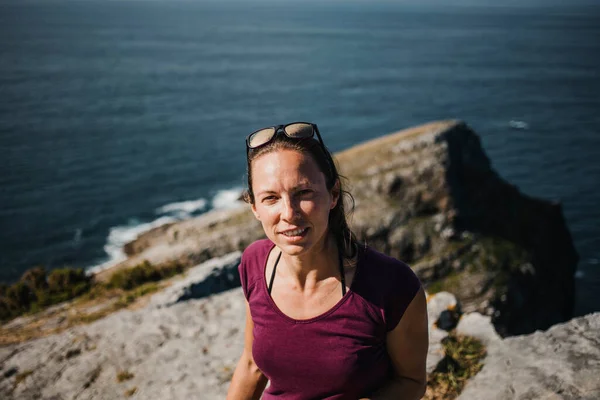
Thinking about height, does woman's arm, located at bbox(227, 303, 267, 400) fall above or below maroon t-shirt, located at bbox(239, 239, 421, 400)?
below

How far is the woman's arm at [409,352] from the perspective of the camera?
11.8ft

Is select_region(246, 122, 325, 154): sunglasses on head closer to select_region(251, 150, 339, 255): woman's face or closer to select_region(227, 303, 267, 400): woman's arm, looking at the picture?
select_region(251, 150, 339, 255): woman's face

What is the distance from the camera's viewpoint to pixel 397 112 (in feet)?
258

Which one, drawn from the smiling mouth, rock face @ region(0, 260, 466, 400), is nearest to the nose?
the smiling mouth

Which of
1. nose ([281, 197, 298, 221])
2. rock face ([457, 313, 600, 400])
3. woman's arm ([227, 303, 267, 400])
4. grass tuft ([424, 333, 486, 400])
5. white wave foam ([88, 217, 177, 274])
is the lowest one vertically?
white wave foam ([88, 217, 177, 274])

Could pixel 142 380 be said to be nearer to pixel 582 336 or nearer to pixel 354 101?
pixel 582 336

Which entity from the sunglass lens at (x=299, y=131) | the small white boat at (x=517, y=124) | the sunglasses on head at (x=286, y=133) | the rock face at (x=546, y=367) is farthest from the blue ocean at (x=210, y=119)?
the sunglass lens at (x=299, y=131)

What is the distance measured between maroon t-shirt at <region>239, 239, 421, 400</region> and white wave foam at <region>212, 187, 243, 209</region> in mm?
41688

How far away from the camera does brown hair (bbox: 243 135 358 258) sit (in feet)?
12.0

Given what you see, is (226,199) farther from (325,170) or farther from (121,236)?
(325,170)

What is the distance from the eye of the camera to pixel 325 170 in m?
3.78

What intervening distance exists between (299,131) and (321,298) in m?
1.36

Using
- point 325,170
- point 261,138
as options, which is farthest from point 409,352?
point 261,138

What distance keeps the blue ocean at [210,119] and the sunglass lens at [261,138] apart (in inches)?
1434
